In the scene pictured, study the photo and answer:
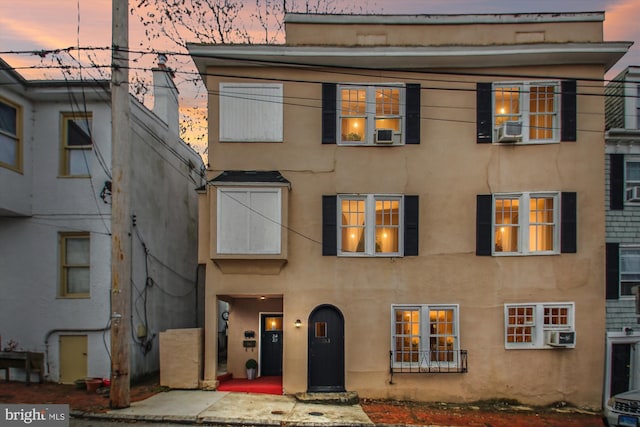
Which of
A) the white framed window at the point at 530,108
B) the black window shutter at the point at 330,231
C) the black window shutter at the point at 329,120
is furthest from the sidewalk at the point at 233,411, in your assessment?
the white framed window at the point at 530,108

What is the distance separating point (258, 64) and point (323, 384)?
9.04 metres

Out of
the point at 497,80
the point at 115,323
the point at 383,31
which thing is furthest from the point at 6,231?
the point at 497,80

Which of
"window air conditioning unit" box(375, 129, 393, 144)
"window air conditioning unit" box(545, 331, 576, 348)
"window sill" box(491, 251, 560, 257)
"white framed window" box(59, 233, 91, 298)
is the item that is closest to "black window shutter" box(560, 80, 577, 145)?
"window sill" box(491, 251, 560, 257)

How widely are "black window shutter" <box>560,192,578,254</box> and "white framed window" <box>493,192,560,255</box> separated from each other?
0.46 feet

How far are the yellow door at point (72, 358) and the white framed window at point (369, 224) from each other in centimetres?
748

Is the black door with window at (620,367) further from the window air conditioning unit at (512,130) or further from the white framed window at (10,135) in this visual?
the white framed window at (10,135)

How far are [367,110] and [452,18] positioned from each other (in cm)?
354

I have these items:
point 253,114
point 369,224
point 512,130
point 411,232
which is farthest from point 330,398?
point 512,130

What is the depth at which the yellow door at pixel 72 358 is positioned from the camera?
45.2 feet

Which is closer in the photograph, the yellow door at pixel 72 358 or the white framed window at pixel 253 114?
the yellow door at pixel 72 358

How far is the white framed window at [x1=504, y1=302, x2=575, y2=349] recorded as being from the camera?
46.2 ft

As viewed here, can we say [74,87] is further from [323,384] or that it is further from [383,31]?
[323,384]

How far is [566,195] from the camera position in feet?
46.4

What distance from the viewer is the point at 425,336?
46.2ft
